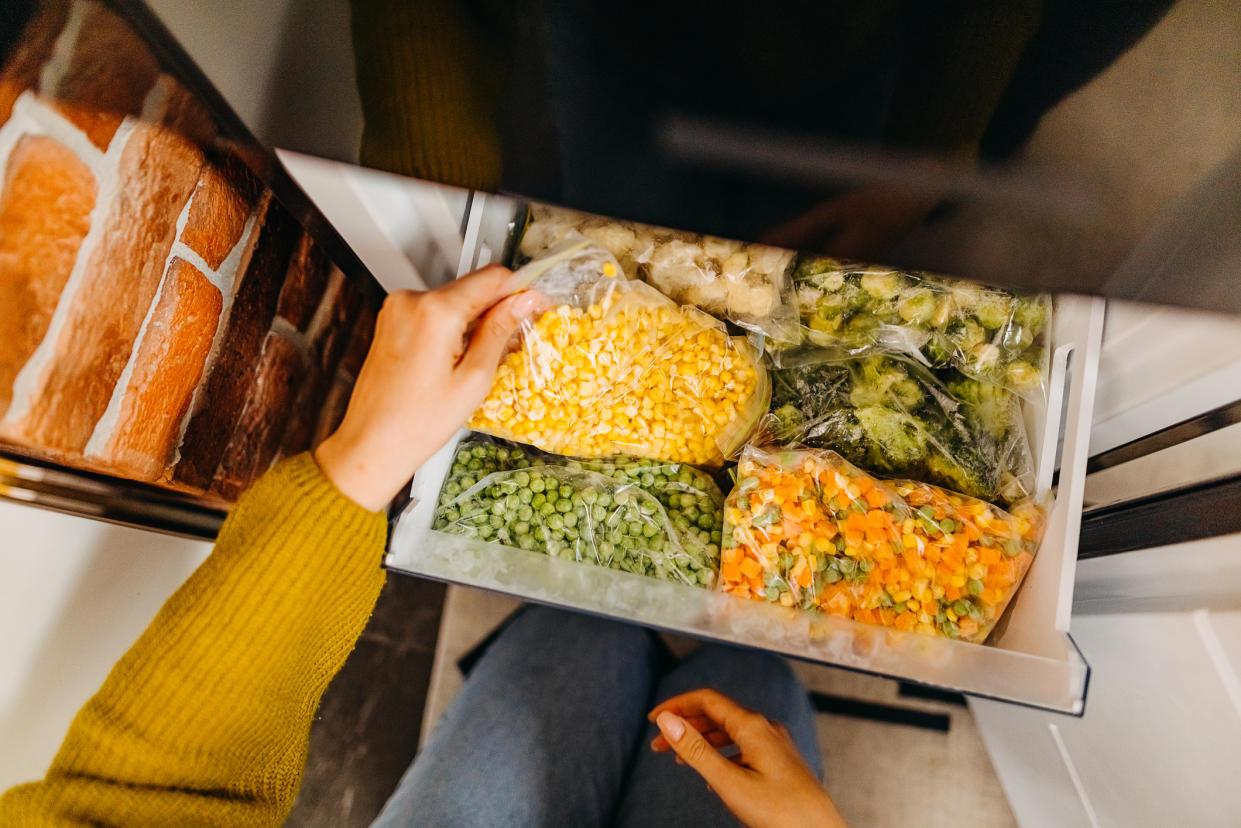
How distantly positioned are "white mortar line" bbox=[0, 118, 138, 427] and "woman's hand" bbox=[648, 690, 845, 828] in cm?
73

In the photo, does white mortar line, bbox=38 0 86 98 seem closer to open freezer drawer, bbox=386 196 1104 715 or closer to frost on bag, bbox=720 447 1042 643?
open freezer drawer, bbox=386 196 1104 715

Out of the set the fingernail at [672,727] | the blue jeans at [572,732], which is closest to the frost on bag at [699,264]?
the fingernail at [672,727]

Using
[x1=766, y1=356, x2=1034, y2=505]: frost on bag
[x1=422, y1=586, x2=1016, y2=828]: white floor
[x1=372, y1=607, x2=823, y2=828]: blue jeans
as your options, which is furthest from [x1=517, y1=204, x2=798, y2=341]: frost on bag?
[x1=422, y1=586, x2=1016, y2=828]: white floor

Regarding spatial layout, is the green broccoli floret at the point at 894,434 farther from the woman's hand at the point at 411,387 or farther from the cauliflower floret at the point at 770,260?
the woman's hand at the point at 411,387

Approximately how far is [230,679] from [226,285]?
0.45 m

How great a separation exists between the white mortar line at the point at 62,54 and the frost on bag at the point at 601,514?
51cm

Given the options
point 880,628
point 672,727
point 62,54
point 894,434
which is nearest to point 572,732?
point 672,727

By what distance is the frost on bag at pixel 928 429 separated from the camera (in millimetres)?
758

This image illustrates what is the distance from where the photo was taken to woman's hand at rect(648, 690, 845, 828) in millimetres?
711

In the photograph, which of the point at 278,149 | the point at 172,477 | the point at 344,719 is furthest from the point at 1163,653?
the point at 344,719

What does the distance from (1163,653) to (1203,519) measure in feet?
0.60

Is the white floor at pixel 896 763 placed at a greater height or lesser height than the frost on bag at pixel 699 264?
lesser

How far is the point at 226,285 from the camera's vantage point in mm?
758

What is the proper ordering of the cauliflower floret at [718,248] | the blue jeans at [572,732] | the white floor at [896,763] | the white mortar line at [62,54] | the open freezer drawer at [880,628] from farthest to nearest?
the white floor at [896,763], the blue jeans at [572,732], the cauliflower floret at [718,248], the open freezer drawer at [880,628], the white mortar line at [62,54]
